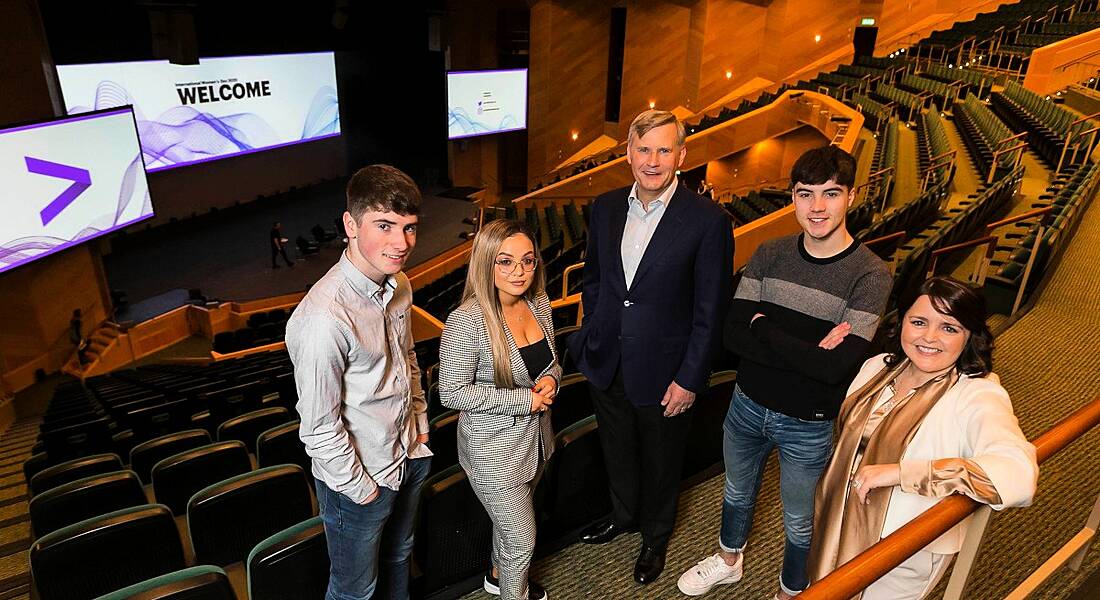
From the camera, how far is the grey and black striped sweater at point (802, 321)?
5.71ft

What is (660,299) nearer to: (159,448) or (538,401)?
(538,401)

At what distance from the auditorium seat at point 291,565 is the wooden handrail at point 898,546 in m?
1.34

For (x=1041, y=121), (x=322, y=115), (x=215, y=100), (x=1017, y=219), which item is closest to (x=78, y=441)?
(x=1017, y=219)

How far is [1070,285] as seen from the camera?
4820 millimetres

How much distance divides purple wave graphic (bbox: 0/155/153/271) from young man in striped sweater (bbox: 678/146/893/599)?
953 centimetres

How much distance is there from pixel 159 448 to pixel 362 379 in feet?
8.43

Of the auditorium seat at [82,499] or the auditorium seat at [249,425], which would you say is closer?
the auditorium seat at [82,499]

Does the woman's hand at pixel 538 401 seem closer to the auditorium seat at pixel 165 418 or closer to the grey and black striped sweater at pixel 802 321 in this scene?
the grey and black striped sweater at pixel 802 321

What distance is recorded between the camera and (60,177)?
28.0 ft

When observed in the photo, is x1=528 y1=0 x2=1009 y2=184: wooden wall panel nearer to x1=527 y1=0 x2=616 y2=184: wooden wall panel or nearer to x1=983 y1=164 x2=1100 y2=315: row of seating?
x1=527 y1=0 x2=616 y2=184: wooden wall panel

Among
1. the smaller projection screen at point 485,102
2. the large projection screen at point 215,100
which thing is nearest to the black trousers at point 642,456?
the large projection screen at point 215,100

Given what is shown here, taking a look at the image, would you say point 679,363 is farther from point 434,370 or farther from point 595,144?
point 595,144

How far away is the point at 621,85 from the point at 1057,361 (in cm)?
1573

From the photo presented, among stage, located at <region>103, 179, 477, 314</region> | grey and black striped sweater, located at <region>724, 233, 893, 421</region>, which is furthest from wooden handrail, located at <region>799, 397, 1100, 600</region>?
stage, located at <region>103, 179, 477, 314</region>
